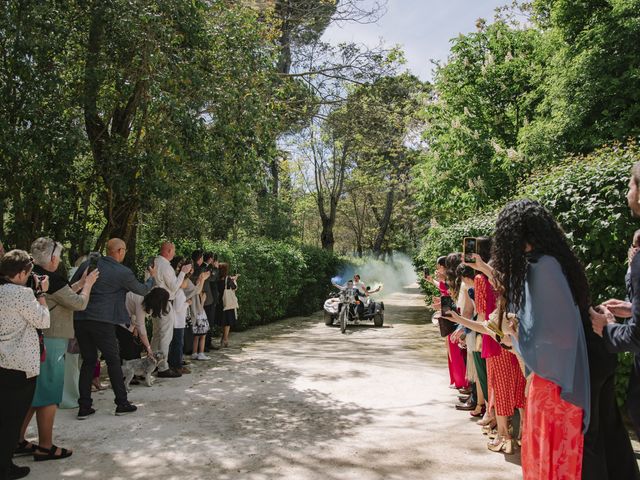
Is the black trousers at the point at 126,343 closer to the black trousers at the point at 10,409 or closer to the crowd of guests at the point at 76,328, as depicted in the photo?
the crowd of guests at the point at 76,328

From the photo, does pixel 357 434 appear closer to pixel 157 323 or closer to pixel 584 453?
pixel 584 453

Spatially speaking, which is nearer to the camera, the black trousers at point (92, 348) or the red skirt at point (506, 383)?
the red skirt at point (506, 383)

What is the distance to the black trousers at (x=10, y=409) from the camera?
3.97 m

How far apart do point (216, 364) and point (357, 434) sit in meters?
4.61

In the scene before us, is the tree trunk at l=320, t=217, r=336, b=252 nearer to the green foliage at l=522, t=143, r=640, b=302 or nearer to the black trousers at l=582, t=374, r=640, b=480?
the green foliage at l=522, t=143, r=640, b=302

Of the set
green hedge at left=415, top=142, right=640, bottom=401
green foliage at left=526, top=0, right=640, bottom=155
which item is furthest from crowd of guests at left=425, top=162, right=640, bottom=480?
green foliage at left=526, top=0, right=640, bottom=155

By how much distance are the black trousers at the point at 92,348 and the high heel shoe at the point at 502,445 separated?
162 inches

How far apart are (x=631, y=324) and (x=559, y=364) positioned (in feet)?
1.37

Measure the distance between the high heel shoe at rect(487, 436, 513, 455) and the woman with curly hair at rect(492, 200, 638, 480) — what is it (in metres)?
1.99

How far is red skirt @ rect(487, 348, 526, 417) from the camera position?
4.82m

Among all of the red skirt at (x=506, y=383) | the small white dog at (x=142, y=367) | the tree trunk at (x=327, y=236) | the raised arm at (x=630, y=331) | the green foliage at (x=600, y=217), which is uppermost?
the tree trunk at (x=327, y=236)

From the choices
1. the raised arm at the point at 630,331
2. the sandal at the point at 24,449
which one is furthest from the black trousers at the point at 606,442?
the sandal at the point at 24,449

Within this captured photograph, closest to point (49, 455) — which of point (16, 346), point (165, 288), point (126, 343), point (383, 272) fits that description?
point (16, 346)

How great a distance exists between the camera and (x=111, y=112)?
10086mm
